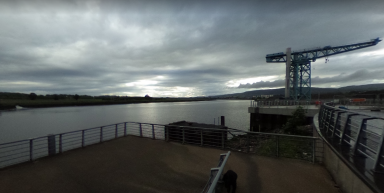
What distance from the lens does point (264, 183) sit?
4.72 meters

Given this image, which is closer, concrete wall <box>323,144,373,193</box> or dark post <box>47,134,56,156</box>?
concrete wall <box>323,144,373,193</box>

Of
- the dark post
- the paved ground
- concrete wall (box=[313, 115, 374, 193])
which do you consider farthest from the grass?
the dark post

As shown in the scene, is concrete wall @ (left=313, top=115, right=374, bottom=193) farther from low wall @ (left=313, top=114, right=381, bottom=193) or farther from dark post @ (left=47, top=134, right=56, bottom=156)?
dark post @ (left=47, top=134, right=56, bottom=156)

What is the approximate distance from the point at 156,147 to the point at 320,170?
5.96 m

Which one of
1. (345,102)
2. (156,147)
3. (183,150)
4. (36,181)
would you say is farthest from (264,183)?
(345,102)

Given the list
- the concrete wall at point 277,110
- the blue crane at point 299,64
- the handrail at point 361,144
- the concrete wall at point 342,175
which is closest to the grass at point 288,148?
the concrete wall at point 342,175

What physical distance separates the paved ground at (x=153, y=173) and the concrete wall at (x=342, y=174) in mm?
239

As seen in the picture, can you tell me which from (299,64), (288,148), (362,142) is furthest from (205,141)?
(299,64)

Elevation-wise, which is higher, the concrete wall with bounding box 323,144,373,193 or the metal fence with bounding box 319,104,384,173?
the metal fence with bounding box 319,104,384,173

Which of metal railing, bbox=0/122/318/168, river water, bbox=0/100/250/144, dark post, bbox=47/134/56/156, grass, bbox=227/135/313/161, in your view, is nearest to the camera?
metal railing, bbox=0/122/318/168

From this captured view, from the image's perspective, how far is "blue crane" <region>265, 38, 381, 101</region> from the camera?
31750mm

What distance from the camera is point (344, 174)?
13.3ft

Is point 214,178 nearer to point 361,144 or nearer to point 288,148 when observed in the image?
point 361,144

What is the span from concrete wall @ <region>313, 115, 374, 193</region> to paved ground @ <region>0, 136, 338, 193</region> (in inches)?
9.4
